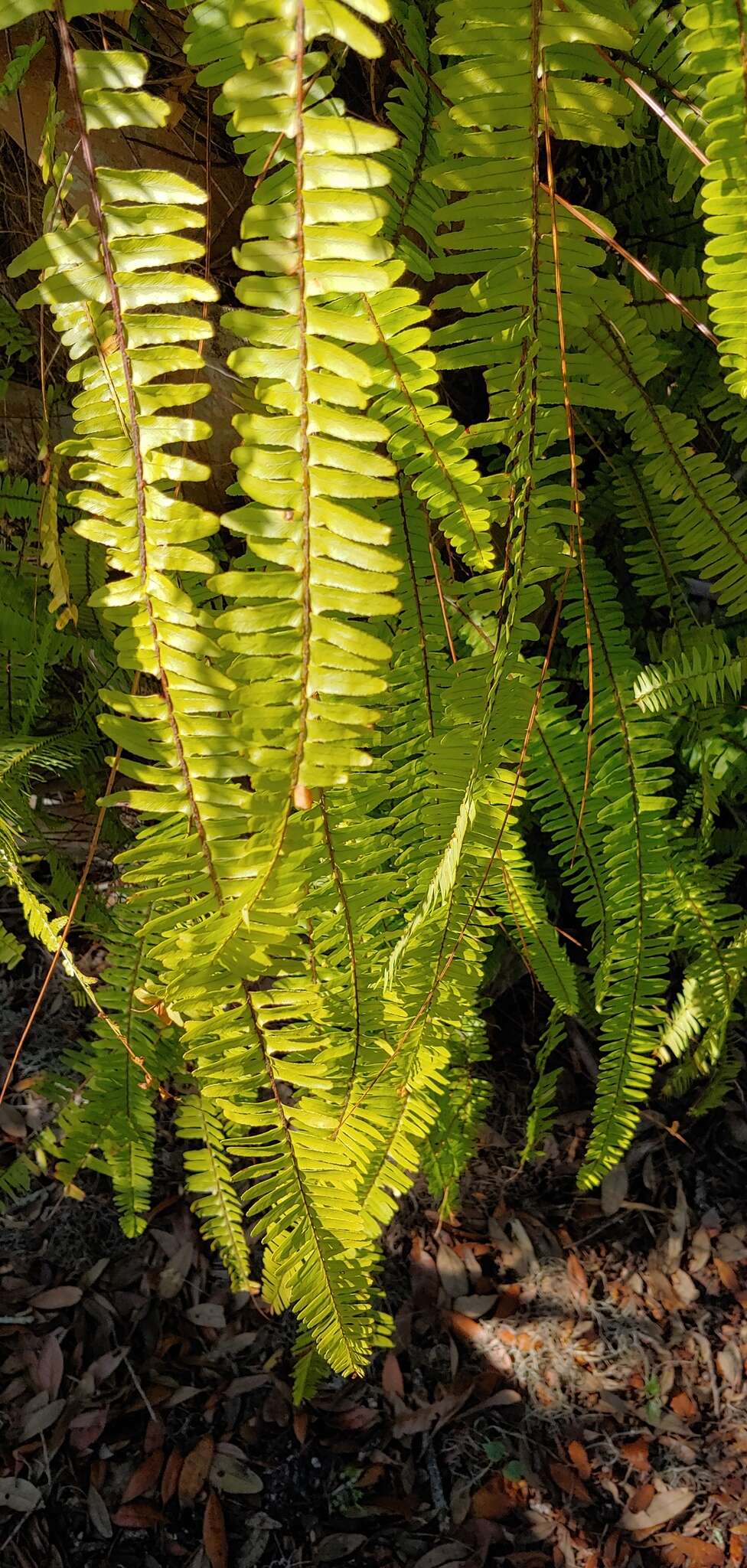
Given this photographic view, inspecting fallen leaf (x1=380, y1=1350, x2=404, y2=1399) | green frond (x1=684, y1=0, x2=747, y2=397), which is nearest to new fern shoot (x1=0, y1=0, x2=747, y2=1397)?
green frond (x1=684, y1=0, x2=747, y2=397)

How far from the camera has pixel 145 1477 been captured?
6.84 ft

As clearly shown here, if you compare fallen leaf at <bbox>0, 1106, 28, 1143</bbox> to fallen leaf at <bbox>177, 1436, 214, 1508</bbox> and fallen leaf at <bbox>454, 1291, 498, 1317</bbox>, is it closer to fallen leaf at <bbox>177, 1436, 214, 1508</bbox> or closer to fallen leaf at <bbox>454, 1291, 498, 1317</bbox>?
fallen leaf at <bbox>177, 1436, 214, 1508</bbox>

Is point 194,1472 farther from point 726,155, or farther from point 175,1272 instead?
point 726,155

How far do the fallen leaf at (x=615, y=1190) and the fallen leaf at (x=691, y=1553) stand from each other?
66 centimetres

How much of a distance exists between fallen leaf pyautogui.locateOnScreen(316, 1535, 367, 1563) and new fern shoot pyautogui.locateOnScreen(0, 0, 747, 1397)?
0.77 metres

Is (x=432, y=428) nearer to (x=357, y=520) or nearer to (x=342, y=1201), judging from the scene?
(x=357, y=520)

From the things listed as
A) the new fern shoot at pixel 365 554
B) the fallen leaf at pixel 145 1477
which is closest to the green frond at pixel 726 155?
the new fern shoot at pixel 365 554

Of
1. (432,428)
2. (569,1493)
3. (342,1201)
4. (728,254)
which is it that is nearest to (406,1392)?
(569,1493)

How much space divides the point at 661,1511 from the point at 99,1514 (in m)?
1.24

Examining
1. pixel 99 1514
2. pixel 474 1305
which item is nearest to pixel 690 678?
pixel 474 1305

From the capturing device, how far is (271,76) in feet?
1.94

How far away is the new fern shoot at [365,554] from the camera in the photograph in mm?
653

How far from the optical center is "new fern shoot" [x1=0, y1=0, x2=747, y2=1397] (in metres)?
0.65

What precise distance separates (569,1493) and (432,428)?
7.63 ft
